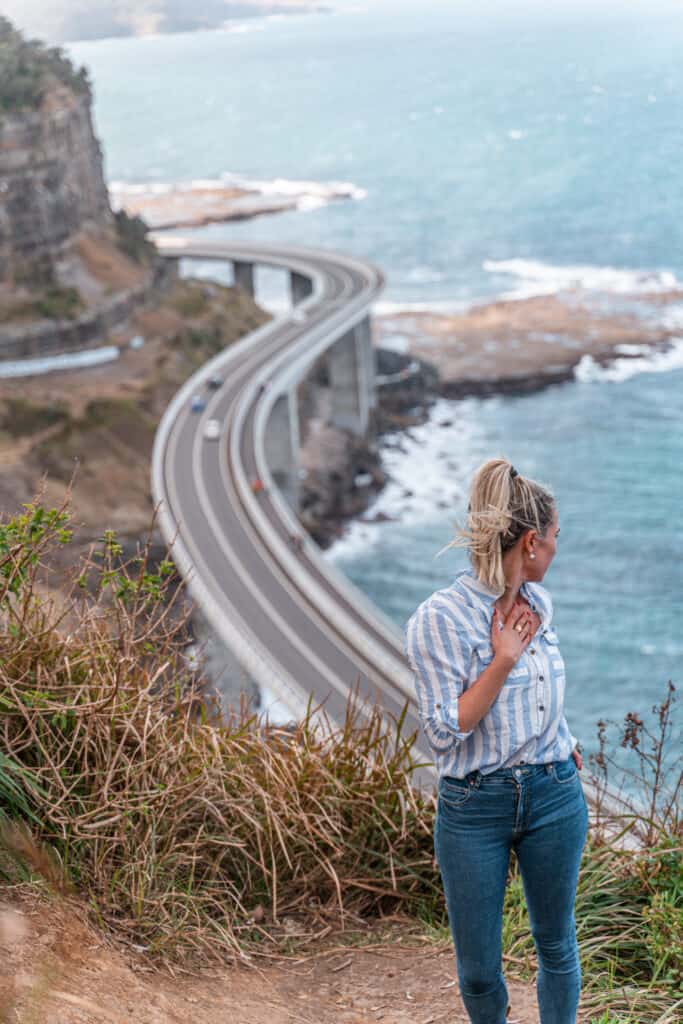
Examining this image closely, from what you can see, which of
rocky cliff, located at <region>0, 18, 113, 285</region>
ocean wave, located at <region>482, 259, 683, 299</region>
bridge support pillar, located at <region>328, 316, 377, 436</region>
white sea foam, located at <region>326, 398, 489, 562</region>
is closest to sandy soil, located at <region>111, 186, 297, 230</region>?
ocean wave, located at <region>482, 259, 683, 299</region>

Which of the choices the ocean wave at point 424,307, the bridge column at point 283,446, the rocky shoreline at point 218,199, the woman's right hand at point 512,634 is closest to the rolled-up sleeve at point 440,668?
the woman's right hand at point 512,634

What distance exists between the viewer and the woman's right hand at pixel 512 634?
3789 mm

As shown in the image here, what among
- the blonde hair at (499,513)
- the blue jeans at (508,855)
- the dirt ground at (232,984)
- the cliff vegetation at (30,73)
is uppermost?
the cliff vegetation at (30,73)

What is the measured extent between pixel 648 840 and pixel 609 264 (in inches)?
1872

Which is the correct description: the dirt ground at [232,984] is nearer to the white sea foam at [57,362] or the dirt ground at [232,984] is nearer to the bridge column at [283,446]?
the bridge column at [283,446]

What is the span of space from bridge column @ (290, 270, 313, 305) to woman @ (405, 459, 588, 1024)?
6778cm

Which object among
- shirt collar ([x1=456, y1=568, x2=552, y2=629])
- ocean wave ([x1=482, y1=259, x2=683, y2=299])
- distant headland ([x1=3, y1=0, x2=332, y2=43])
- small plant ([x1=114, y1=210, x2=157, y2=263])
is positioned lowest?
ocean wave ([x1=482, y1=259, x2=683, y2=299])

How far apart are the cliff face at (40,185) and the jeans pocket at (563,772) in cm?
5479

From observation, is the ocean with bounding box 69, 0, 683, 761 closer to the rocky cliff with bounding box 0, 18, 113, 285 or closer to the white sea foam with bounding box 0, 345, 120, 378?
the rocky cliff with bounding box 0, 18, 113, 285

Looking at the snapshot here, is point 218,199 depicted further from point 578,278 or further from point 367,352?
point 578,278

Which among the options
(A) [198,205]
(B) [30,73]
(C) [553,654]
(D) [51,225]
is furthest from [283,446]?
(A) [198,205]

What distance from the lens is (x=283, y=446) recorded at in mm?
48969

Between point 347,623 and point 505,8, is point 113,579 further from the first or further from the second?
point 347,623

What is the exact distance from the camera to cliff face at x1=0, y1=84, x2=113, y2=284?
54750mm
